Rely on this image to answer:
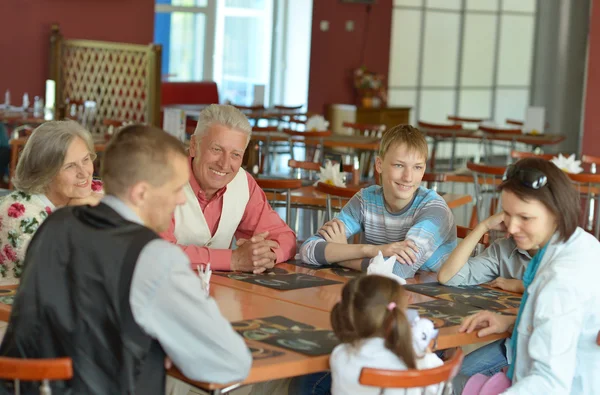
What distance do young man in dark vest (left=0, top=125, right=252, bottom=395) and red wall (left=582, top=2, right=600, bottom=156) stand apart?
724cm

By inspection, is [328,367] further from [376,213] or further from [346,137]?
[346,137]

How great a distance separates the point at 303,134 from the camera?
842 centimetres

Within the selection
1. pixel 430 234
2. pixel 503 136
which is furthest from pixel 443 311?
pixel 503 136

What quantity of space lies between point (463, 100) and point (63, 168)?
480 inches

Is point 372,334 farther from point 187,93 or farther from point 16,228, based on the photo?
point 187,93

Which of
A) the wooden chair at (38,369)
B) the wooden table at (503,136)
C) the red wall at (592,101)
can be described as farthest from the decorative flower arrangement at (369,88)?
the wooden chair at (38,369)

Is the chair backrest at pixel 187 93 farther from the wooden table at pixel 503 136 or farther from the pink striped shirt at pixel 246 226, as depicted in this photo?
the pink striped shirt at pixel 246 226

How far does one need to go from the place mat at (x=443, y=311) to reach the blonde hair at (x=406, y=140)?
62 centimetres

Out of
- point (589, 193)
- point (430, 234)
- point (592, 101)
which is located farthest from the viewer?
point (592, 101)

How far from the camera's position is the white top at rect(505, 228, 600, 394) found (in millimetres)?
2291

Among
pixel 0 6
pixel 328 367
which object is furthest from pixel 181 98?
pixel 328 367

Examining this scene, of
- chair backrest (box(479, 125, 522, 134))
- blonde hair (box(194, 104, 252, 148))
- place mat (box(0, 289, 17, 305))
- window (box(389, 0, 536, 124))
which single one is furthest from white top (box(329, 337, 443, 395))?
window (box(389, 0, 536, 124))

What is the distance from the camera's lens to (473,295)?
113 inches

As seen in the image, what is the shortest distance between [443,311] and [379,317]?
23.7 inches
